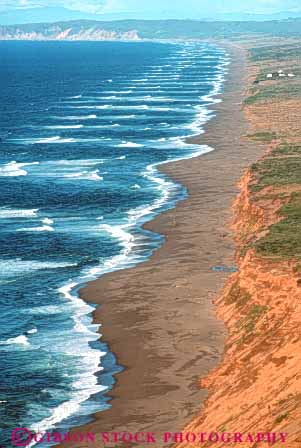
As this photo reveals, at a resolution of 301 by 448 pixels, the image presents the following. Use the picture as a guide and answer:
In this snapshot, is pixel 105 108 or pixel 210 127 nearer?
pixel 210 127

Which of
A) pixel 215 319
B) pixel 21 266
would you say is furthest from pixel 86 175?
pixel 215 319

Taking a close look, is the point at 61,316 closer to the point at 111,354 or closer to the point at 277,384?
the point at 111,354

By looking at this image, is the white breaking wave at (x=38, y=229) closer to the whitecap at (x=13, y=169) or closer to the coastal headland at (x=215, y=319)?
the coastal headland at (x=215, y=319)

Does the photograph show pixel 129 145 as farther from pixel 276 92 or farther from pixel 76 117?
pixel 276 92

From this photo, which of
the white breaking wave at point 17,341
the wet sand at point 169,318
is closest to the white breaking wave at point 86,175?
the wet sand at point 169,318

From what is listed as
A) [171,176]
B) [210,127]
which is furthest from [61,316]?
[210,127]

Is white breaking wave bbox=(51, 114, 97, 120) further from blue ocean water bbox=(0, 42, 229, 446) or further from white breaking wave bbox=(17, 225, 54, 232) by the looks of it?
white breaking wave bbox=(17, 225, 54, 232)

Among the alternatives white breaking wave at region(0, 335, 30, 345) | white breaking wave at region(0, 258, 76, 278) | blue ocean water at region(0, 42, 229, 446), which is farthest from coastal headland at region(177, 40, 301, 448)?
white breaking wave at region(0, 258, 76, 278)
